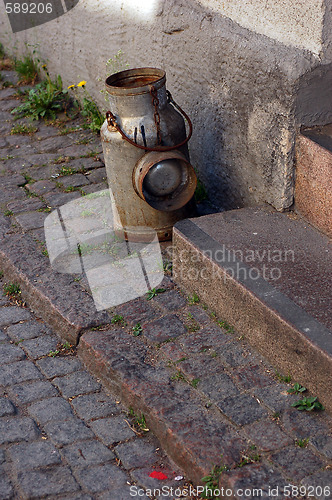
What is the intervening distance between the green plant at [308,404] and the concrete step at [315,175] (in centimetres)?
106

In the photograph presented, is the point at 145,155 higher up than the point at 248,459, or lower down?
higher up

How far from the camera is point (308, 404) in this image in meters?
2.64

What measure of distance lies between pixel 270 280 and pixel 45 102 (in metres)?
3.61

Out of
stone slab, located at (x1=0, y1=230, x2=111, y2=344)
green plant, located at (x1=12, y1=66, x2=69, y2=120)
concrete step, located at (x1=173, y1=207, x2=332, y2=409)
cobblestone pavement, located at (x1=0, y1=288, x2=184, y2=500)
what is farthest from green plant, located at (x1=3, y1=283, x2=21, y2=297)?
green plant, located at (x1=12, y1=66, x2=69, y2=120)

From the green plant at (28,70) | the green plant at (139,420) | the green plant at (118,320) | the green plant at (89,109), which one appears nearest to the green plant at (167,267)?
the green plant at (118,320)

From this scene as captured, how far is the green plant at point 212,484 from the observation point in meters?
2.37

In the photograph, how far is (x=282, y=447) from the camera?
2479mm

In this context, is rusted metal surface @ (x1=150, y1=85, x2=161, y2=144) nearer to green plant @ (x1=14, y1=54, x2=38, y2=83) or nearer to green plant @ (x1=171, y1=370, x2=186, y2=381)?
green plant @ (x1=171, y1=370, x2=186, y2=381)

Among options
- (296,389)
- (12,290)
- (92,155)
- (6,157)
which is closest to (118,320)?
(12,290)

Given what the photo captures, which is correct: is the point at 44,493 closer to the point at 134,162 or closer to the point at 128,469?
the point at 128,469

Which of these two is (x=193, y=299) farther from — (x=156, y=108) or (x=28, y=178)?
(x=28, y=178)

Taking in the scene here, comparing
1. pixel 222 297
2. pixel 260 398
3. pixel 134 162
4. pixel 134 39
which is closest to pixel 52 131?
pixel 134 39

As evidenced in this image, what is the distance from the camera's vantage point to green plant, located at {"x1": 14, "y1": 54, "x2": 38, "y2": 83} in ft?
21.5

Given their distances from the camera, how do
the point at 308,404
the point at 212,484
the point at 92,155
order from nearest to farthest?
the point at 212,484 < the point at 308,404 < the point at 92,155
